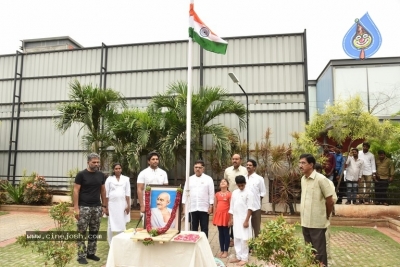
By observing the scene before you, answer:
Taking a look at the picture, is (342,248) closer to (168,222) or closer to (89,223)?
(168,222)

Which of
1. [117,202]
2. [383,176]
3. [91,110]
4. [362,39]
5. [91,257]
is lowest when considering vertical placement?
[91,257]

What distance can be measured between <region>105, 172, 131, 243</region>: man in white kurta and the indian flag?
9.96 ft

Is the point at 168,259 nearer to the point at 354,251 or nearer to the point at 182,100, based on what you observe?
the point at 354,251

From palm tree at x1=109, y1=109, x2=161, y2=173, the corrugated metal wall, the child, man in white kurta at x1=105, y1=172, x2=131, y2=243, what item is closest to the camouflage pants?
man in white kurta at x1=105, y1=172, x2=131, y2=243

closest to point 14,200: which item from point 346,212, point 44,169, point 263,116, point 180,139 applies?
point 44,169

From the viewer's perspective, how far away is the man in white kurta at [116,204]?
6207 mm

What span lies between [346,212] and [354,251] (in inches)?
131

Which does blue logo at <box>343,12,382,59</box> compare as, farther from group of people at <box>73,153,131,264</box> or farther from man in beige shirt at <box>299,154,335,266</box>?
group of people at <box>73,153,131,264</box>

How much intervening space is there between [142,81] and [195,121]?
4.47 meters

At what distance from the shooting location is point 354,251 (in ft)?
21.0

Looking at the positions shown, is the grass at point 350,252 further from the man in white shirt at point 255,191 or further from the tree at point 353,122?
the tree at point 353,122

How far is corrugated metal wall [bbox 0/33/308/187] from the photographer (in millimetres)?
12180

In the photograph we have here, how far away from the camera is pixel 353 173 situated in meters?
9.70

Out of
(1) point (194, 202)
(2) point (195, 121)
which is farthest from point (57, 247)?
(2) point (195, 121)
